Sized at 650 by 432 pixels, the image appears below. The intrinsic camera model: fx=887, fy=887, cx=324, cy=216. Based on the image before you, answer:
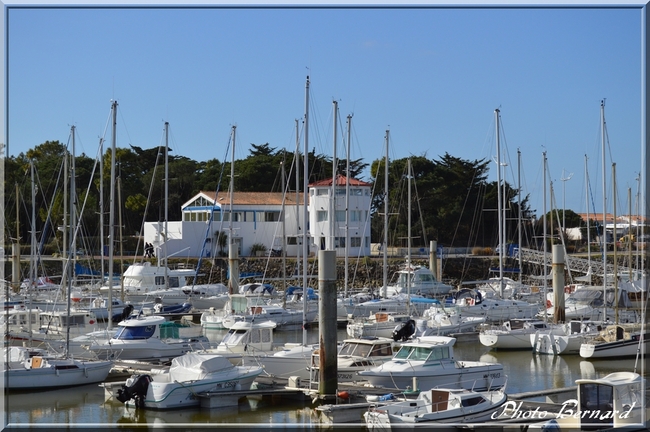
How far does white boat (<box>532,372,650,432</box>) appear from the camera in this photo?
1794cm

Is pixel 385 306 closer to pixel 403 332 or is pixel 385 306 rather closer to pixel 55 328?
pixel 403 332

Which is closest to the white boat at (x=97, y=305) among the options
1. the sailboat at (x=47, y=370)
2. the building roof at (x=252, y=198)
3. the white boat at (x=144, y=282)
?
the white boat at (x=144, y=282)

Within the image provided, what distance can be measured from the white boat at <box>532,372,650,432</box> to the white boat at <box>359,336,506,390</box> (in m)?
6.01

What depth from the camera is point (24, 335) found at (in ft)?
106

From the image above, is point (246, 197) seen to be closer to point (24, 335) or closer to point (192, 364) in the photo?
point (24, 335)

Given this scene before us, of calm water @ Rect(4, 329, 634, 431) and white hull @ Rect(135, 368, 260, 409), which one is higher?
white hull @ Rect(135, 368, 260, 409)

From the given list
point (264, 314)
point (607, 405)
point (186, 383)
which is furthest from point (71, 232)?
point (607, 405)

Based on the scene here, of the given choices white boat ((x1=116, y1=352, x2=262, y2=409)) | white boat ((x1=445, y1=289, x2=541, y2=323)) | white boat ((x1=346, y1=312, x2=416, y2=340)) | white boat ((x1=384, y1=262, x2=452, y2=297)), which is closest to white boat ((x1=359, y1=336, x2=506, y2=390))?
white boat ((x1=116, y1=352, x2=262, y2=409))

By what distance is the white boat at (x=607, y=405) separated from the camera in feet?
58.9

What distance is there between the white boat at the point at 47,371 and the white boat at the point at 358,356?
6.63 metres

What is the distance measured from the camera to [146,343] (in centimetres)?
2995

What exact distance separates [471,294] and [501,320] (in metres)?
3.03

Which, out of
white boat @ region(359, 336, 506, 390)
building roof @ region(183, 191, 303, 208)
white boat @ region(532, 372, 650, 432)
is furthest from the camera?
building roof @ region(183, 191, 303, 208)

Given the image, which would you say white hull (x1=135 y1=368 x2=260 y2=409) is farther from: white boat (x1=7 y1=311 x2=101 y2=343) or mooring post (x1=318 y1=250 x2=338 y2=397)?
white boat (x1=7 y1=311 x2=101 y2=343)
